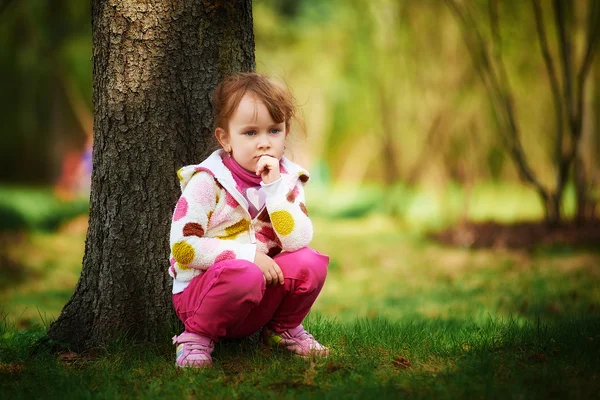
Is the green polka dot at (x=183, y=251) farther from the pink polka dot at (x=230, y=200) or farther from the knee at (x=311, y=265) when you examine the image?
the knee at (x=311, y=265)

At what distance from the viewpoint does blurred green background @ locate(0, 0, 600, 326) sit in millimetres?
Result: 5844

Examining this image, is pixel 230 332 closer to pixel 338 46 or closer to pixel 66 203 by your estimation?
pixel 66 203

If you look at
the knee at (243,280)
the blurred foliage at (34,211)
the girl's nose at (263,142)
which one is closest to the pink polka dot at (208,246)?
the knee at (243,280)

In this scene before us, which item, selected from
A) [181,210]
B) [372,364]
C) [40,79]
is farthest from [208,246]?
[40,79]

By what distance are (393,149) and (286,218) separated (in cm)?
822

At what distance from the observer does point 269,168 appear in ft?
8.25

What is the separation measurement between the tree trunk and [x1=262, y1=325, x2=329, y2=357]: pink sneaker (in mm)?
504

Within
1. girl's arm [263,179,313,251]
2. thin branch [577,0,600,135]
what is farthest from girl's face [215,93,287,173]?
thin branch [577,0,600,135]

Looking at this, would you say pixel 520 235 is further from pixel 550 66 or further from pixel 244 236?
pixel 244 236

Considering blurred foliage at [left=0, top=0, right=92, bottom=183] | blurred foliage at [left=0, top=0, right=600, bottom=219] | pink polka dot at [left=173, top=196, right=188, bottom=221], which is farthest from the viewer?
blurred foliage at [left=0, top=0, right=92, bottom=183]

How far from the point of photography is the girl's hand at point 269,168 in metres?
2.50

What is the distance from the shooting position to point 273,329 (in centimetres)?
269

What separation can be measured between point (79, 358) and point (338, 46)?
12876 millimetres

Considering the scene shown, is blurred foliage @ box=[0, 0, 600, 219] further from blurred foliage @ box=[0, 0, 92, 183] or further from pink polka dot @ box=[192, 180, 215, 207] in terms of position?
pink polka dot @ box=[192, 180, 215, 207]
